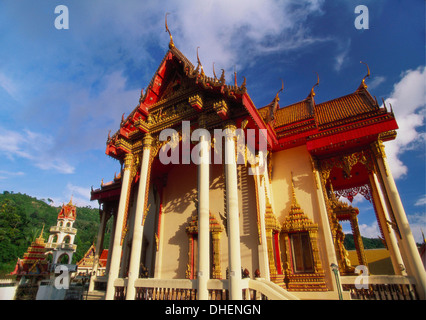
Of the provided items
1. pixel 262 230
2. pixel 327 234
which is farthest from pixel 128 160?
pixel 327 234

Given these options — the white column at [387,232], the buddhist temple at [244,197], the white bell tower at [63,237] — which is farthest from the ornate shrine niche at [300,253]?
the white bell tower at [63,237]

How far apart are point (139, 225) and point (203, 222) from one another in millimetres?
2619

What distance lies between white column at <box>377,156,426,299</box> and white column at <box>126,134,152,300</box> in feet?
24.2

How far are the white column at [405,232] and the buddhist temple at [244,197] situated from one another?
0.03 meters

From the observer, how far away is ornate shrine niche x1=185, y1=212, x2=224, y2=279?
8.22 m

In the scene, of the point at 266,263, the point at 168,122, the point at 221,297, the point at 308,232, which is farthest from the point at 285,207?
the point at 168,122

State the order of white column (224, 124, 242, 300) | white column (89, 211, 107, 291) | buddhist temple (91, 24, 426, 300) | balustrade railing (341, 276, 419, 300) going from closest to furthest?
1. white column (224, 124, 242, 300)
2. balustrade railing (341, 276, 419, 300)
3. buddhist temple (91, 24, 426, 300)
4. white column (89, 211, 107, 291)

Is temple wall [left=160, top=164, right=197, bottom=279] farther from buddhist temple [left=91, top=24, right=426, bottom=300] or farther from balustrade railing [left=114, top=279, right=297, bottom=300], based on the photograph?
balustrade railing [left=114, top=279, right=297, bottom=300]

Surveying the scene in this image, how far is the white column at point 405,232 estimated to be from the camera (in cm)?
600

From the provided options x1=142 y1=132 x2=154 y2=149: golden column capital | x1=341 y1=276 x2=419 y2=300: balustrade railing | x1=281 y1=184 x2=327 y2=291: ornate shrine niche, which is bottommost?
x1=341 y1=276 x2=419 y2=300: balustrade railing

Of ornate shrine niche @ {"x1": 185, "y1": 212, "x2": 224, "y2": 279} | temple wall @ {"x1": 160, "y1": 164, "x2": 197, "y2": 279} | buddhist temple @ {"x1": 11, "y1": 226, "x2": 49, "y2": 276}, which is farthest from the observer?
buddhist temple @ {"x1": 11, "y1": 226, "x2": 49, "y2": 276}

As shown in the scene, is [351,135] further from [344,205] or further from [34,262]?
[34,262]

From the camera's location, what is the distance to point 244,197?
837 centimetres

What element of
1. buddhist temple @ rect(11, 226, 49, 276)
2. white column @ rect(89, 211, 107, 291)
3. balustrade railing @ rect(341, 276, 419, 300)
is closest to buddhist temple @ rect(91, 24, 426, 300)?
balustrade railing @ rect(341, 276, 419, 300)
